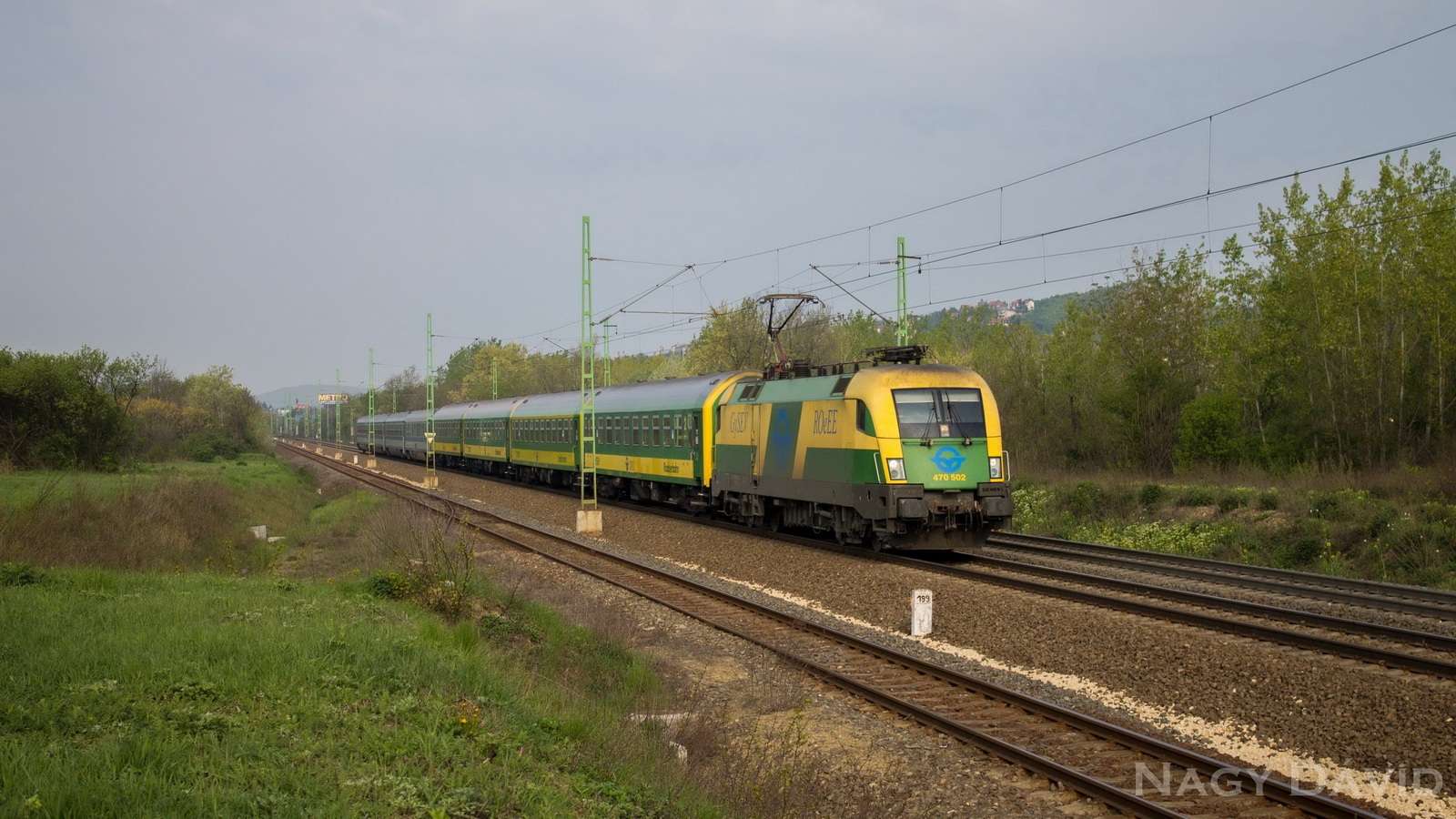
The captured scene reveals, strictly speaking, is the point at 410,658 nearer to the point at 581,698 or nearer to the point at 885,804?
the point at 581,698

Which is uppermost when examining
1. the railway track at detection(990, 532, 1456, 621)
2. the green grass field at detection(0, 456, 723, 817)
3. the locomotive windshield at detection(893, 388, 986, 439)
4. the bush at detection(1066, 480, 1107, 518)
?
the locomotive windshield at detection(893, 388, 986, 439)

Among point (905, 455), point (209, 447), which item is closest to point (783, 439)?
point (905, 455)

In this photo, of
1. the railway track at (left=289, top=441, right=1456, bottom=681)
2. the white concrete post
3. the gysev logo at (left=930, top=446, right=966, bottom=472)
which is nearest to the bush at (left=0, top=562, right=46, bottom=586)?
the white concrete post

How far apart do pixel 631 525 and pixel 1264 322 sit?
21924mm

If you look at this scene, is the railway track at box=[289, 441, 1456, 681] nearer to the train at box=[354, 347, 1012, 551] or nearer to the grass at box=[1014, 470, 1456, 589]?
the train at box=[354, 347, 1012, 551]

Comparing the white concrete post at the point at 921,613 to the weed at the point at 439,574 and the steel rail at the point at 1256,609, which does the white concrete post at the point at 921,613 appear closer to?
the steel rail at the point at 1256,609

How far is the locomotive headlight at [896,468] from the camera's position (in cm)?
1579

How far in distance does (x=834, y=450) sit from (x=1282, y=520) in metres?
9.51

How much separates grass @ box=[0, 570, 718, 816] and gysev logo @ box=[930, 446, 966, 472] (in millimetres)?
8188

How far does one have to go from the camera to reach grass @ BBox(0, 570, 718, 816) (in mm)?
4570

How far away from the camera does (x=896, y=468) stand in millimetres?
15805

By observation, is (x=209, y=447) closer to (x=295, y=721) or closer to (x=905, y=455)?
(x=905, y=455)

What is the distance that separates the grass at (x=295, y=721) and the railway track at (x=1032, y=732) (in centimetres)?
240

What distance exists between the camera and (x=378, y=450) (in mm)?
77125
